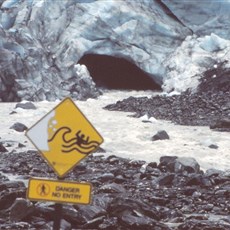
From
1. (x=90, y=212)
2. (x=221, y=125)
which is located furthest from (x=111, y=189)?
(x=221, y=125)

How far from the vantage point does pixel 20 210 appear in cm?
642

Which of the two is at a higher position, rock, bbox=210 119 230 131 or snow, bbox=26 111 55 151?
snow, bbox=26 111 55 151

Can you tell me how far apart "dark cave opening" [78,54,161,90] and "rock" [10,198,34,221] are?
26.6 metres

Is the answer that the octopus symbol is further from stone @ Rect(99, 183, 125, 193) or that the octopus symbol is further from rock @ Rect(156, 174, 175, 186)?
rock @ Rect(156, 174, 175, 186)

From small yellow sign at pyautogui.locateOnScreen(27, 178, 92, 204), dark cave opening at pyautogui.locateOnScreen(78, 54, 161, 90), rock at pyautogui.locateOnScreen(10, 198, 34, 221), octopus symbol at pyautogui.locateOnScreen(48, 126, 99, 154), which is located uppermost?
octopus symbol at pyautogui.locateOnScreen(48, 126, 99, 154)

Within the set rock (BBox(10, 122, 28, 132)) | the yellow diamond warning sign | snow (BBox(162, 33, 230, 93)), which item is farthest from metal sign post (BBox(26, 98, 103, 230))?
snow (BBox(162, 33, 230, 93))

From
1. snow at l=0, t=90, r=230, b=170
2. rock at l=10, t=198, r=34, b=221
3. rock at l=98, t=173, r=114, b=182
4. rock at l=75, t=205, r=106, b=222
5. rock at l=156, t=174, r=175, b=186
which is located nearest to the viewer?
rock at l=10, t=198, r=34, b=221

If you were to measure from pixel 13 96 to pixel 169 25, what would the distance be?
37.4 ft

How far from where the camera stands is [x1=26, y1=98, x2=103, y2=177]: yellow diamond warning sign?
4785mm

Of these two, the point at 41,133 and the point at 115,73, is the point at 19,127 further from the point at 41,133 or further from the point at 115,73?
the point at 115,73

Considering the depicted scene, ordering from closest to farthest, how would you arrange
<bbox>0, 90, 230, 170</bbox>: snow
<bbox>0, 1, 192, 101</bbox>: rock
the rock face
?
<bbox>0, 90, 230, 170</bbox>: snow < <bbox>0, 1, 192, 101</bbox>: rock < the rock face

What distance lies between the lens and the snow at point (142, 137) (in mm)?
13383

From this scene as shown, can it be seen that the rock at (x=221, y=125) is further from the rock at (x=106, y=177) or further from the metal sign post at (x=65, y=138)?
the metal sign post at (x=65, y=138)

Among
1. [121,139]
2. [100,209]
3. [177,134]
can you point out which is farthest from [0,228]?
[177,134]
